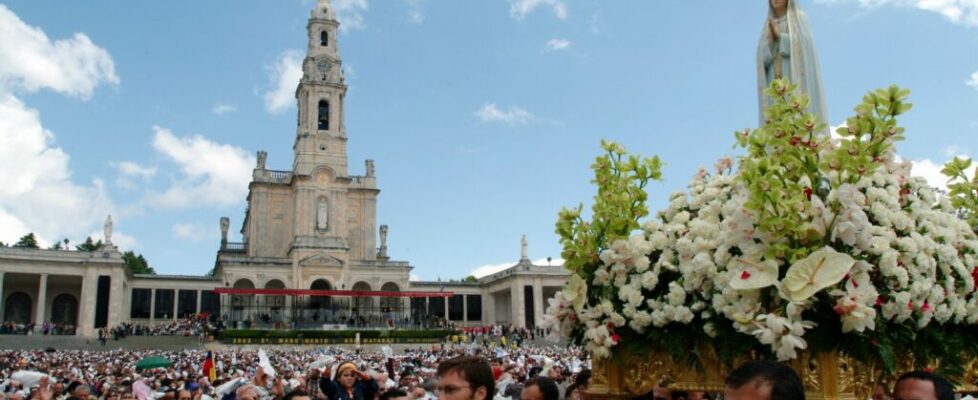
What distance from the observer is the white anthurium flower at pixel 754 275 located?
4.35 meters

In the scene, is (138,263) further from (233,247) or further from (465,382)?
(465,382)

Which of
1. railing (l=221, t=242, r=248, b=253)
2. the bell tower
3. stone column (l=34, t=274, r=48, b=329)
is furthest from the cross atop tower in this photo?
stone column (l=34, t=274, r=48, b=329)

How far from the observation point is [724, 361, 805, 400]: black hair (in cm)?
275

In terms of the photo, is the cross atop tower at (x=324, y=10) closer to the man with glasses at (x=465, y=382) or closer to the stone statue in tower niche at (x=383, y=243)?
the stone statue in tower niche at (x=383, y=243)

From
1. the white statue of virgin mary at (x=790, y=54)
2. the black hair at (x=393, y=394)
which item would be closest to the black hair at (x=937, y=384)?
the white statue of virgin mary at (x=790, y=54)

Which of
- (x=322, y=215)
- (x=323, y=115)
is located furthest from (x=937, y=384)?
(x=323, y=115)

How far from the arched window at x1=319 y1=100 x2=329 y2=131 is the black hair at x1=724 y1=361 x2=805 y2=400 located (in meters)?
69.2

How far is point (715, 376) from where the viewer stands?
4.80 metres

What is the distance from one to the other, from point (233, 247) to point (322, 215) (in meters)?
13.4

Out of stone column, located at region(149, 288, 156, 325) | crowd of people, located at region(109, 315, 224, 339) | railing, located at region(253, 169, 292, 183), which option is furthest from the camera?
railing, located at region(253, 169, 292, 183)

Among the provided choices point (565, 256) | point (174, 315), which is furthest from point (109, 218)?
point (565, 256)

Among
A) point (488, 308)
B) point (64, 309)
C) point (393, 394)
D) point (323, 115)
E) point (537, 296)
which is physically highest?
point (323, 115)

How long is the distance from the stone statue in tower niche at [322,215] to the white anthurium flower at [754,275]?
65.0 m

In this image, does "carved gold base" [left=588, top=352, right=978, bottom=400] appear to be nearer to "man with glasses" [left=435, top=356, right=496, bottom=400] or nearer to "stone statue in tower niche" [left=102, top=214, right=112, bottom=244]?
"man with glasses" [left=435, top=356, right=496, bottom=400]
